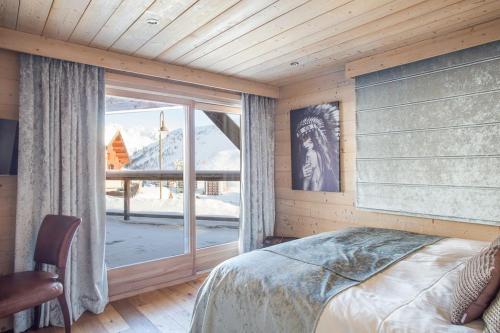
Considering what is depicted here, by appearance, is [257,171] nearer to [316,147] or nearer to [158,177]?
[316,147]

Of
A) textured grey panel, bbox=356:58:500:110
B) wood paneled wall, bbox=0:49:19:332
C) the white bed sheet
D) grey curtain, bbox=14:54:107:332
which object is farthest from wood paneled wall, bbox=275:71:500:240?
wood paneled wall, bbox=0:49:19:332

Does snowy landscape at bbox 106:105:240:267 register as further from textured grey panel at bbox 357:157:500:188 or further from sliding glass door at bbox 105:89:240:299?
textured grey panel at bbox 357:157:500:188

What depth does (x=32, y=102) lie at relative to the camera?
2.44 metres

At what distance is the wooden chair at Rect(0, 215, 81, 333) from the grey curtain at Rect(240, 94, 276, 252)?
2008 mm

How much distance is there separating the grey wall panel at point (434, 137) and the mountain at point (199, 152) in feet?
5.42

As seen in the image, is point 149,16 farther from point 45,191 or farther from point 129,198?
point 129,198

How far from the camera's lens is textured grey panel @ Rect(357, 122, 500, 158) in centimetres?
235

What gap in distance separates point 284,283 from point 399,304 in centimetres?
52

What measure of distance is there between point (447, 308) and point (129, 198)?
10.1ft

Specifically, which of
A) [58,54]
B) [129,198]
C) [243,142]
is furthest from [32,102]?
[243,142]

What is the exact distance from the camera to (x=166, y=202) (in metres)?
3.69

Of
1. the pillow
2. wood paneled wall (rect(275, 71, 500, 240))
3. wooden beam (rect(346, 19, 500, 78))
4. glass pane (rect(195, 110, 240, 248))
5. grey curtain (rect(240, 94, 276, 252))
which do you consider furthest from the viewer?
grey curtain (rect(240, 94, 276, 252))

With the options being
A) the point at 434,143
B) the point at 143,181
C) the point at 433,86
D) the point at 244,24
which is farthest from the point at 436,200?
the point at 143,181

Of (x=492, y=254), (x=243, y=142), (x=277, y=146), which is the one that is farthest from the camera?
(x=277, y=146)
